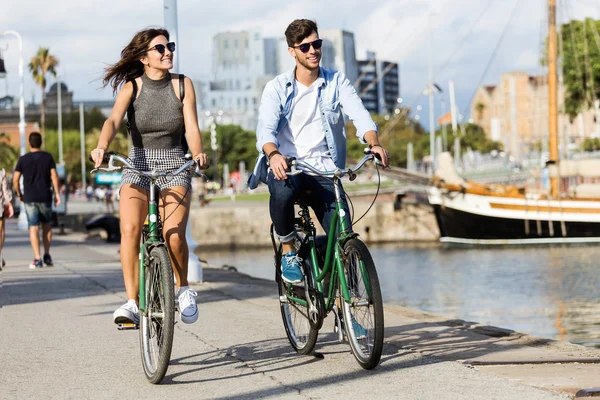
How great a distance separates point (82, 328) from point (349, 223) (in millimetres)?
3236

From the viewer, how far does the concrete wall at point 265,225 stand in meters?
55.2

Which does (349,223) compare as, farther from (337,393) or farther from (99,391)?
(99,391)

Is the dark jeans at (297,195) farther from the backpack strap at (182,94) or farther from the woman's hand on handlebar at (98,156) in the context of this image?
the woman's hand on handlebar at (98,156)

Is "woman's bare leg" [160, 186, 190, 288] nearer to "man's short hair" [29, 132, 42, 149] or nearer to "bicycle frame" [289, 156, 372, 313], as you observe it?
"bicycle frame" [289, 156, 372, 313]

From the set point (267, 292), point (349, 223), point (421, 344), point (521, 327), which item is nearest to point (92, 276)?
point (267, 292)

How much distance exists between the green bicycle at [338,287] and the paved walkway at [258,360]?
18 centimetres

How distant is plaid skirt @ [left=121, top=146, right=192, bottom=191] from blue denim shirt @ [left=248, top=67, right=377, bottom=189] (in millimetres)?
429

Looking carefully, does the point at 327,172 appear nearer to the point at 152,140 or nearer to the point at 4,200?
the point at 152,140

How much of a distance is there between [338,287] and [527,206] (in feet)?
140

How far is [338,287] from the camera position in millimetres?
6609

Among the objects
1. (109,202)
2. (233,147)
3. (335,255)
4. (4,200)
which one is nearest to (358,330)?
(335,255)

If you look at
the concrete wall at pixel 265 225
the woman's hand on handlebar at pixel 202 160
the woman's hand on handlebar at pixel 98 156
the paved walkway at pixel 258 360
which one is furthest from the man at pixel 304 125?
the concrete wall at pixel 265 225

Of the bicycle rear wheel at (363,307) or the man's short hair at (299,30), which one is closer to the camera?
the bicycle rear wheel at (363,307)

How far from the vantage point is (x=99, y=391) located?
6027 millimetres
